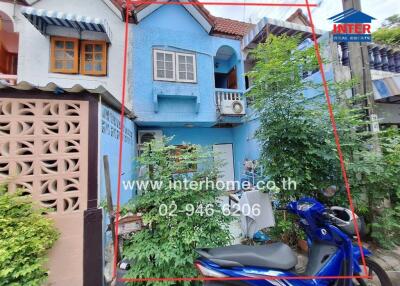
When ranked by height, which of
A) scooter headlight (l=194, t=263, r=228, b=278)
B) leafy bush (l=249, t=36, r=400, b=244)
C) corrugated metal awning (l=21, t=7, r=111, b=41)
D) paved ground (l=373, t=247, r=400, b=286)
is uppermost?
corrugated metal awning (l=21, t=7, r=111, b=41)

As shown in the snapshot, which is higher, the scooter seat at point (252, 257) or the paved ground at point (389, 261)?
the scooter seat at point (252, 257)

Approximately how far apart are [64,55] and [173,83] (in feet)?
10.1

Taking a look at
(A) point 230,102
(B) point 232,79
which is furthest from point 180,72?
(B) point 232,79

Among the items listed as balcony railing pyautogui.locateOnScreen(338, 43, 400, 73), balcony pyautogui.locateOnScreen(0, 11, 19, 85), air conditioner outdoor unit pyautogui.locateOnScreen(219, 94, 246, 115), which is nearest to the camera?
balcony railing pyautogui.locateOnScreen(338, 43, 400, 73)

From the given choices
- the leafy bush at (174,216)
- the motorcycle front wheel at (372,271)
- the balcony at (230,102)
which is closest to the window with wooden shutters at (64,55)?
the balcony at (230,102)

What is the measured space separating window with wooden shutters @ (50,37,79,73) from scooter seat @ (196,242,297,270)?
19.9 feet

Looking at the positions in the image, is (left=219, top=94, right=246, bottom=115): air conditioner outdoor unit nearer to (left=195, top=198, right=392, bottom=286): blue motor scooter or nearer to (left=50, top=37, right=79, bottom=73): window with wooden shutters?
(left=50, top=37, right=79, bottom=73): window with wooden shutters

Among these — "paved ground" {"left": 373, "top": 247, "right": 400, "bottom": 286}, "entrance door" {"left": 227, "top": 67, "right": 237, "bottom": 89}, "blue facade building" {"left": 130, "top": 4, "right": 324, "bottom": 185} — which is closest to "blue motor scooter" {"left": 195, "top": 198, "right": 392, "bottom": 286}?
"paved ground" {"left": 373, "top": 247, "right": 400, "bottom": 286}

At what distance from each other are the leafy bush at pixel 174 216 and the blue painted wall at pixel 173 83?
432cm

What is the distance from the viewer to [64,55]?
575 cm

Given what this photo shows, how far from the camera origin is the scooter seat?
168cm

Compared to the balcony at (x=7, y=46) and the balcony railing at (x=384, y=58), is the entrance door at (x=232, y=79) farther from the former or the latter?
the balcony at (x=7, y=46)

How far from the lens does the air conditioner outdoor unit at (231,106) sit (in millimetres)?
6941

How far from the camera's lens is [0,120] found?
88.5 inches
